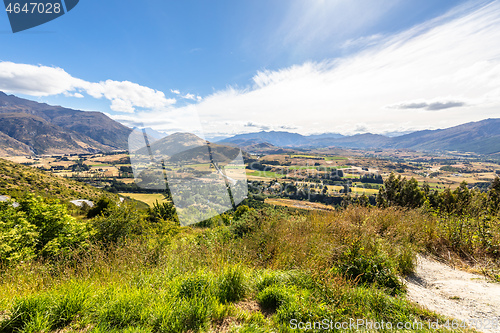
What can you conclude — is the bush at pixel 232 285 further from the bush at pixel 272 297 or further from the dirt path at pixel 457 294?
the dirt path at pixel 457 294

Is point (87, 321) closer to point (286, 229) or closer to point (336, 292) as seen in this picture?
point (336, 292)

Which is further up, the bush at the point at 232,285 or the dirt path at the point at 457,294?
the bush at the point at 232,285

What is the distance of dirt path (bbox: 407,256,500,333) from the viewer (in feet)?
9.01

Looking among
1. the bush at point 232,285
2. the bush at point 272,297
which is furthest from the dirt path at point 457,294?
the bush at point 232,285

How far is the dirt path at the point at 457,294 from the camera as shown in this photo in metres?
2.75

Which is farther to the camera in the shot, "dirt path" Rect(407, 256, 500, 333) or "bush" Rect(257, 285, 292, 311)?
"bush" Rect(257, 285, 292, 311)

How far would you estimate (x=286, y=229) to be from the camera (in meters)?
5.19

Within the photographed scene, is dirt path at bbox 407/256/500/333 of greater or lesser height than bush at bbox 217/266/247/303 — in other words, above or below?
below

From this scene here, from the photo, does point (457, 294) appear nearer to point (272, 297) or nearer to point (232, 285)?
point (272, 297)

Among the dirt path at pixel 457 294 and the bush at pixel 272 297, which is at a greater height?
the bush at pixel 272 297

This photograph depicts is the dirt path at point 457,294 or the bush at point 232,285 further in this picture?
the bush at point 232,285

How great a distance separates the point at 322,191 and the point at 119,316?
6962 cm

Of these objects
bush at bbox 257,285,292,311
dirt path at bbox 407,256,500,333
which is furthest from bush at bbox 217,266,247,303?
dirt path at bbox 407,256,500,333

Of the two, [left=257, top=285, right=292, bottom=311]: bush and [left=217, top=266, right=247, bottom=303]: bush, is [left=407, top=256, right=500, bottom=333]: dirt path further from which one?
[left=217, top=266, right=247, bottom=303]: bush
